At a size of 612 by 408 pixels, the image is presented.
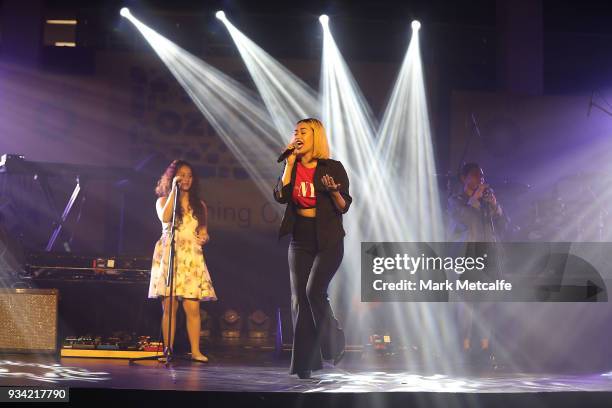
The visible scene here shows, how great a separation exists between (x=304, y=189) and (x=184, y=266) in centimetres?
198

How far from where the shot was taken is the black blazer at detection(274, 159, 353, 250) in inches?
203

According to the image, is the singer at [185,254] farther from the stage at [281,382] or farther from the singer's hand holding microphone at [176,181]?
the stage at [281,382]

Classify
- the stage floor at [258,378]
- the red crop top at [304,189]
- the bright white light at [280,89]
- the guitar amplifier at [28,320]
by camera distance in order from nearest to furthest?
1. the stage floor at [258,378]
2. the red crop top at [304,189]
3. the guitar amplifier at [28,320]
4. the bright white light at [280,89]

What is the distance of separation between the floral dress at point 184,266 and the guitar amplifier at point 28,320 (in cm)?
90

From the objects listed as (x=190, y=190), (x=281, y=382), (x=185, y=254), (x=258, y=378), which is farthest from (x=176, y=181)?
(x=281, y=382)

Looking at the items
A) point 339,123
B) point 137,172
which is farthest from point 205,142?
point 339,123

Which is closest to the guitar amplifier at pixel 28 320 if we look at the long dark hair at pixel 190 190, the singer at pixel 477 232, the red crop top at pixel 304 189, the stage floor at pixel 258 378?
the stage floor at pixel 258 378

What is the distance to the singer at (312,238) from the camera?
515 centimetres

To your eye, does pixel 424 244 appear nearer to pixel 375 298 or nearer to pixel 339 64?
pixel 375 298

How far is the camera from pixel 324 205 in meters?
5.21

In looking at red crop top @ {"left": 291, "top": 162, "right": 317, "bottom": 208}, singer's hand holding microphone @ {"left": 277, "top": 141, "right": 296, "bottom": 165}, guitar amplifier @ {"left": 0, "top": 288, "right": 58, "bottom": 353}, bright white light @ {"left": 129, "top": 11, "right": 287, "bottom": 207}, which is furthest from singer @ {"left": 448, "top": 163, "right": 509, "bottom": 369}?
guitar amplifier @ {"left": 0, "top": 288, "right": 58, "bottom": 353}

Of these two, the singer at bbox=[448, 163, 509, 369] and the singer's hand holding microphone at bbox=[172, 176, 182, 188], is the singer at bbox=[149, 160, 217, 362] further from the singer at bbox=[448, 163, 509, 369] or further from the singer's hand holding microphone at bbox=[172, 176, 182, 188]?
the singer at bbox=[448, 163, 509, 369]

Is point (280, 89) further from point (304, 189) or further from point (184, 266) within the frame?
point (304, 189)

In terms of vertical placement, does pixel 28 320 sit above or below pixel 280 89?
below
